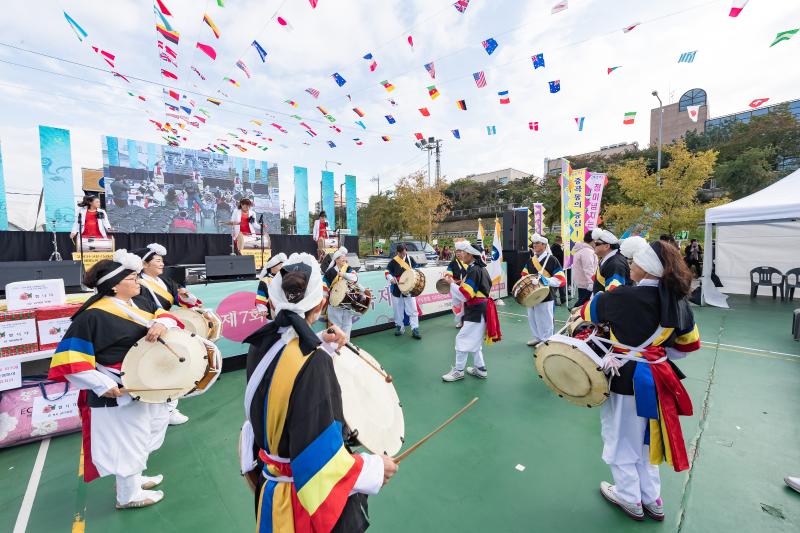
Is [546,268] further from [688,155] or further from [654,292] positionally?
[688,155]

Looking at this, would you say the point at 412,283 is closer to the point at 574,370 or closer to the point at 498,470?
the point at 498,470

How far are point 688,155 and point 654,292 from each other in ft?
48.2

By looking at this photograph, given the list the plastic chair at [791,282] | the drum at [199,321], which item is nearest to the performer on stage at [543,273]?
the drum at [199,321]

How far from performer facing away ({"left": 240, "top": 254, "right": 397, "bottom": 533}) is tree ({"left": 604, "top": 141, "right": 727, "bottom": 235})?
15.6m

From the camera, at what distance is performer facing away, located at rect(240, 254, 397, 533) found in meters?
1.13

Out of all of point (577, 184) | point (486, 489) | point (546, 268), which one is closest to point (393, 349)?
point (546, 268)

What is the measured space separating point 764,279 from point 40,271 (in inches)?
667

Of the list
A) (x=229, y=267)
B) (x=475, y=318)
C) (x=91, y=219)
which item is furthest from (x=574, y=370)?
(x=91, y=219)

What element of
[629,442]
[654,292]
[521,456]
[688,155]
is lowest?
[521,456]

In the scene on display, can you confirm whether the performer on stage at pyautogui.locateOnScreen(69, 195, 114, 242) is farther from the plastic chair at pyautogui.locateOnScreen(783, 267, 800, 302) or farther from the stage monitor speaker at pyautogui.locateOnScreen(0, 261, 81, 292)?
the plastic chair at pyautogui.locateOnScreen(783, 267, 800, 302)

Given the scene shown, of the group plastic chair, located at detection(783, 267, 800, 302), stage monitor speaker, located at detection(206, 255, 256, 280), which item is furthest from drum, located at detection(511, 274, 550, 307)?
plastic chair, located at detection(783, 267, 800, 302)

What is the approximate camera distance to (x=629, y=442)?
2.42 metres

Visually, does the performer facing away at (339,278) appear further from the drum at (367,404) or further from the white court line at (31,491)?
the drum at (367,404)

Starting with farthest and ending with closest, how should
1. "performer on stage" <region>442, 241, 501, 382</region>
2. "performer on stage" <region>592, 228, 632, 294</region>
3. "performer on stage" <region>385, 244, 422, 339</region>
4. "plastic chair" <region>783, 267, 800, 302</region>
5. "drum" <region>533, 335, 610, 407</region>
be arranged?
"plastic chair" <region>783, 267, 800, 302</region> < "performer on stage" <region>385, 244, 422, 339</region> < "performer on stage" <region>442, 241, 501, 382</region> < "performer on stage" <region>592, 228, 632, 294</region> < "drum" <region>533, 335, 610, 407</region>
